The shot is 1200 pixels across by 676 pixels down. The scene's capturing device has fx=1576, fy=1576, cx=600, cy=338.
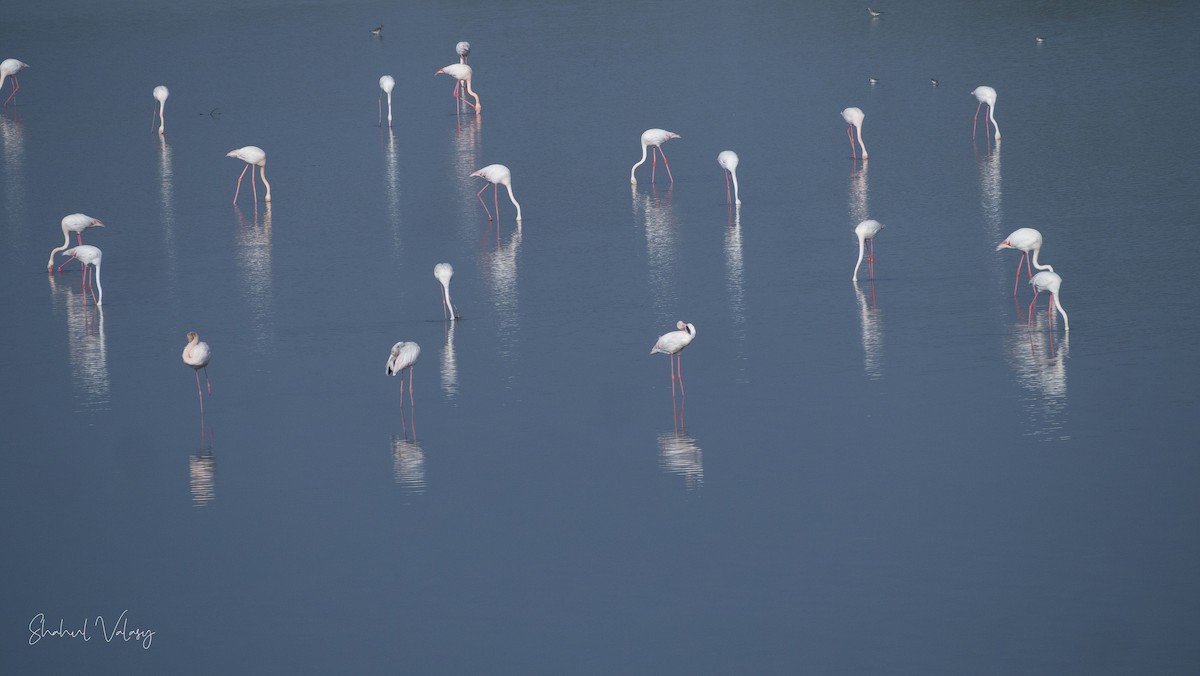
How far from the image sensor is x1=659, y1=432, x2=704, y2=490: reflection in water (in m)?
9.23

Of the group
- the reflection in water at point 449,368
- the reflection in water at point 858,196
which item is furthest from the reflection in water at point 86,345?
the reflection in water at point 858,196

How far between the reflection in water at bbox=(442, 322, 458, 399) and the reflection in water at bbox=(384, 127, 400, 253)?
3.31m

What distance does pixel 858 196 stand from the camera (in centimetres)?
1677

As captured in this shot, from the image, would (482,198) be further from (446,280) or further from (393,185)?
(446,280)

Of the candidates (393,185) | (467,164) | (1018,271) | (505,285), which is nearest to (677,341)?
(1018,271)

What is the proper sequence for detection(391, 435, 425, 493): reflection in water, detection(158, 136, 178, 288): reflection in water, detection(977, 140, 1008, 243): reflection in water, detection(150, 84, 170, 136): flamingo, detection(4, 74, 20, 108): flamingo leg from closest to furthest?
1. detection(391, 435, 425, 493): reflection in water
2. detection(977, 140, 1008, 243): reflection in water
3. detection(158, 136, 178, 288): reflection in water
4. detection(150, 84, 170, 136): flamingo
5. detection(4, 74, 20, 108): flamingo leg

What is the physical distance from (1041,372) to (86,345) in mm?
7405

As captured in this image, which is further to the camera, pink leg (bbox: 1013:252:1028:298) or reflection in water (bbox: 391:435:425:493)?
pink leg (bbox: 1013:252:1028:298)

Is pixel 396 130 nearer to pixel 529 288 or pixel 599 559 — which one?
pixel 529 288

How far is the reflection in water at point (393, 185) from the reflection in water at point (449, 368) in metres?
3.31

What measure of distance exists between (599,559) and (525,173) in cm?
1125

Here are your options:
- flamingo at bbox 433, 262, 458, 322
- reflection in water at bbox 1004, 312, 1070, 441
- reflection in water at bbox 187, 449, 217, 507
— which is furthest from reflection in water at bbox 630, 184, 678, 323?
reflection in water at bbox 187, 449, 217, 507
